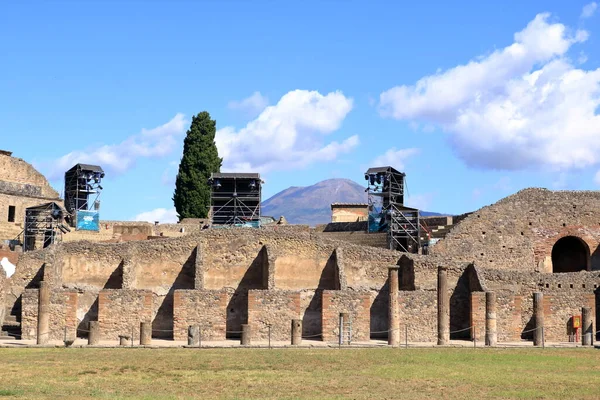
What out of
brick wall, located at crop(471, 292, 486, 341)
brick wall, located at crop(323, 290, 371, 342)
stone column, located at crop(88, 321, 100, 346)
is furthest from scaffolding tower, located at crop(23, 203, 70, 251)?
brick wall, located at crop(471, 292, 486, 341)

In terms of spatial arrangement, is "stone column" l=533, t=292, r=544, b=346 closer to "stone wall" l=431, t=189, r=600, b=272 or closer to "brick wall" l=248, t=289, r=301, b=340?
"brick wall" l=248, t=289, r=301, b=340

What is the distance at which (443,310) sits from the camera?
118 feet

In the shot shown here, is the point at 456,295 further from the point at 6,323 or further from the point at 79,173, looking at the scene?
the point at 79,173

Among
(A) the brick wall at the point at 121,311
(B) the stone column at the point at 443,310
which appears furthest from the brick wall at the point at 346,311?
(A) the brick wall at the point at 121,311

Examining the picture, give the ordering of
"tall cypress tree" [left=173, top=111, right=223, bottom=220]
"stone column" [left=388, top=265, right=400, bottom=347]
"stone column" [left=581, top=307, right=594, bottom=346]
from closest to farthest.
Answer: "stone column" [left=388, top=265, right=400, bottom=347]
"stone column" [left=581, top=307, right=594, bottom=346]
"tall cypress tree" [left=173, top=111, right=223, bottom=220]

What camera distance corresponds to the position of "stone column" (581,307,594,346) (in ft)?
118

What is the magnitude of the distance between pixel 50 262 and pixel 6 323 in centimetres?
319

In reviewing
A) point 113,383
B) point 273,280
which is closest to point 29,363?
point 113,383

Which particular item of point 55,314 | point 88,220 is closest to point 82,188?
point 88,220

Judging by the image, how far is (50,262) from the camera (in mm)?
38469

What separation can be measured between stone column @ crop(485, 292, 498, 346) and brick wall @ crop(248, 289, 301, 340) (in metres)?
7.09

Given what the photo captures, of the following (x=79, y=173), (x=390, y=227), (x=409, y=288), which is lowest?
(x=409, y=288)

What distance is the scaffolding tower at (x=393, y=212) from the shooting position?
168 feet

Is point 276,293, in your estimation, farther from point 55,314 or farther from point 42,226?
point 42,226
